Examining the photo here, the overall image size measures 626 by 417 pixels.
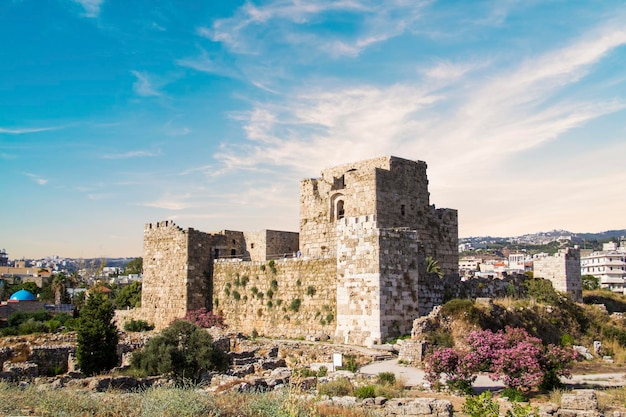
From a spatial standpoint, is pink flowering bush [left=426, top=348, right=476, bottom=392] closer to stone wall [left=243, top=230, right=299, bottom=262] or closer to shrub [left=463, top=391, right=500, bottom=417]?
shrub [left=463, top=391, right=500, bottom=417]

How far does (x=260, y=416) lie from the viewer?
9688 mm

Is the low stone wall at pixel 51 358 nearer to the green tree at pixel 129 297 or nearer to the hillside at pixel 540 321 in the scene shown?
the hillside at pixel 540 321

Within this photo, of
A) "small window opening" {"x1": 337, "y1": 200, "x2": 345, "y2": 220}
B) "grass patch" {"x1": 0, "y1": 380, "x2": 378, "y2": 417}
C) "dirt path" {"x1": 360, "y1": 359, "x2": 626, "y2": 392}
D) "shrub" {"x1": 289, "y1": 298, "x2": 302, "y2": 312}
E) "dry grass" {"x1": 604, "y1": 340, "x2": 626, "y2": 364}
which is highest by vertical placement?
"small window opening" {"x1": 337, "y1": 200, "x2": 345, "y2": 220}

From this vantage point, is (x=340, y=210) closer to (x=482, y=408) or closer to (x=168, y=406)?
(x=482, y=408)

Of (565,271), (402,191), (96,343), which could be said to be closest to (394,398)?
(96,343)

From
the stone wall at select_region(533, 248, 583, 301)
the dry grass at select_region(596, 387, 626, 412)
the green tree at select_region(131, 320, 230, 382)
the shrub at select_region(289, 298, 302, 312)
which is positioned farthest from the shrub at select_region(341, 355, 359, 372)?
the stone wall at select_region(533, 248, 583, 301)

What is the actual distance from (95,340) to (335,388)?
1016 cm

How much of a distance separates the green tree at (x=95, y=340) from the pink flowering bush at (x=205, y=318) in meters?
7.25

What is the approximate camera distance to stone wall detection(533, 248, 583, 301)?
1172 inches

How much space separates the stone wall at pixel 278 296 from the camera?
23547 mm

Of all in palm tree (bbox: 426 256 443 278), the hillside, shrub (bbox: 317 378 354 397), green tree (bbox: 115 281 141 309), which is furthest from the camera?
green tree (bbox: 115 281 141 309)

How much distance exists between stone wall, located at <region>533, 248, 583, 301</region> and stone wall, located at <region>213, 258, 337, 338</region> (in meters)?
13.2

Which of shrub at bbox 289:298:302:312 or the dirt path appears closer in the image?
the dirt path

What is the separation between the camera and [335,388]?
47.4ft
